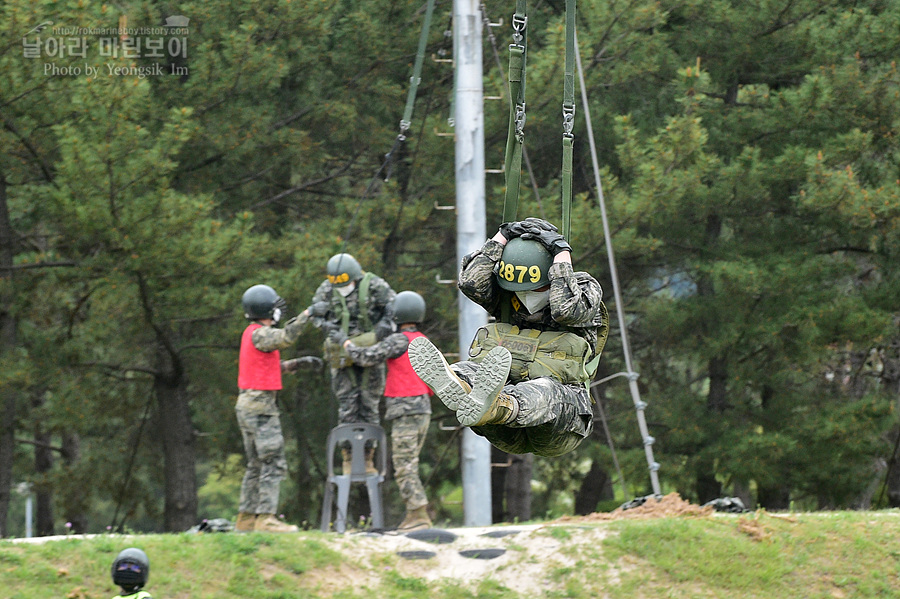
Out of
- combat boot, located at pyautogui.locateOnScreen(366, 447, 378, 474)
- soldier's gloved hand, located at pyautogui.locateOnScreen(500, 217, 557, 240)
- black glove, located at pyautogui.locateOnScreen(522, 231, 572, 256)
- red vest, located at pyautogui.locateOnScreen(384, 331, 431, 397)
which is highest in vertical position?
soldier's gloved hand, located at pyautogui.locateOnScreen(500, 217, 557, 240)

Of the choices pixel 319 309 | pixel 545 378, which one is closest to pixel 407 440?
pixel 319 309

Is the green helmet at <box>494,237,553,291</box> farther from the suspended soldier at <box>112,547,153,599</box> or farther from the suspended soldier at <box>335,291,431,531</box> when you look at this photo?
the suspended soldier at <box>335,291,431,531</box>

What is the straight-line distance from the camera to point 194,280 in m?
14.4

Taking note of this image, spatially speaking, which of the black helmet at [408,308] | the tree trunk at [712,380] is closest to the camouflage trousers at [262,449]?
the black helmet at [408,308]

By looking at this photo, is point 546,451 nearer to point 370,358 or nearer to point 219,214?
point 370,358

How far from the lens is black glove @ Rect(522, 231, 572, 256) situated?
6.79 m

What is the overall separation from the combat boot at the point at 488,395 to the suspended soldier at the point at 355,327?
4540mm

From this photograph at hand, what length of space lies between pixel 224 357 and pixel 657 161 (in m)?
6.75

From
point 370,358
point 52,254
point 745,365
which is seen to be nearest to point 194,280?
point 52,254

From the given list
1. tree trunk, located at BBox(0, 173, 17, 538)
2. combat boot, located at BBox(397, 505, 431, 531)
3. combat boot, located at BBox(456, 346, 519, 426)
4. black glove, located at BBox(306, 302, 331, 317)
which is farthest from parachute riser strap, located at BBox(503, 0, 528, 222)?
tree trunk, located at BBox(0, 173, 17, 538)

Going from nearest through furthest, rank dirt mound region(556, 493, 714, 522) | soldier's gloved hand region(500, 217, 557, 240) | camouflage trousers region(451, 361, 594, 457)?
camouflage trousers region(451, 361, 594, 457) < soldier's gloved hand region(500, 217, 557, 240) < dirt mound region(556, 493, 714, 522)

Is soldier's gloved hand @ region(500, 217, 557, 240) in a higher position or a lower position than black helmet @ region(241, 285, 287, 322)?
higher

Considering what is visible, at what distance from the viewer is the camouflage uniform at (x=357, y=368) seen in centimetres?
1088

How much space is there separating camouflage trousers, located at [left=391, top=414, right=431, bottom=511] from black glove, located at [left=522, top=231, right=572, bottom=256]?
171 inches
